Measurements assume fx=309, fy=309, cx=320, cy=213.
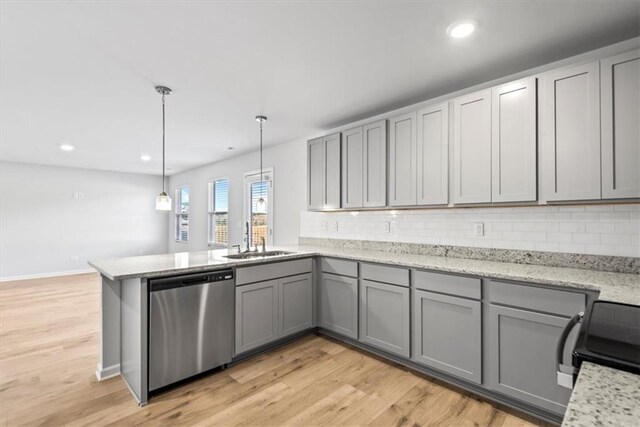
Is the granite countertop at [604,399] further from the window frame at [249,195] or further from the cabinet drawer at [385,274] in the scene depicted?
the window frame at [249,195]

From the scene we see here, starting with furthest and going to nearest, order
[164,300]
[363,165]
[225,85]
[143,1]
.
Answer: [363,165]
[225,85]
[164,300]
[143,1]

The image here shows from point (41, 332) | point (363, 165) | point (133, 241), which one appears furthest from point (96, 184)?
point (363, 165)

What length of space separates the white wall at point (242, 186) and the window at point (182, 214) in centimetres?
16

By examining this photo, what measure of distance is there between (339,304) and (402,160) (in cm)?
157

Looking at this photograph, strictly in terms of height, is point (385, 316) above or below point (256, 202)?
below

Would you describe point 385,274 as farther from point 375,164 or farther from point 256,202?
point 256,202

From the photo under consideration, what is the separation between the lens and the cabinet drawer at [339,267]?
119 inches

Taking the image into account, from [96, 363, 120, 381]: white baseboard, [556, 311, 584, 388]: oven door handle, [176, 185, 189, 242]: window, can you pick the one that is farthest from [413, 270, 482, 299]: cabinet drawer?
[176, 185, 189, 242]: window

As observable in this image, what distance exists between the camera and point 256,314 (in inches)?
112

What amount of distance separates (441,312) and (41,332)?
170 inches

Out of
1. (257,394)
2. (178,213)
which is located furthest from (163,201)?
(178,213)

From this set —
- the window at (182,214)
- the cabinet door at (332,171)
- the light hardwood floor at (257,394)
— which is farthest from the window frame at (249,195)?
the window at (182,214)

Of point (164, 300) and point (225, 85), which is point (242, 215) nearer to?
point (225, 85)

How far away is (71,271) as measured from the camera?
7.07 meters
